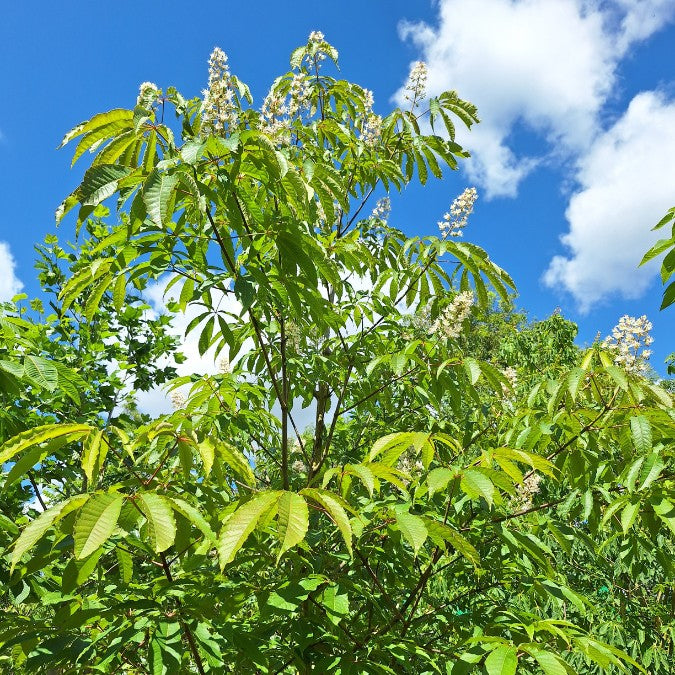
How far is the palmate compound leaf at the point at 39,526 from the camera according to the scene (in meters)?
1.01

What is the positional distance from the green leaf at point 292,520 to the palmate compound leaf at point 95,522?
30 cm

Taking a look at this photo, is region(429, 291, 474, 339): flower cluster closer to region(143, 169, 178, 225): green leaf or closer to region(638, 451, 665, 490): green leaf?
region(638, 451, 665, 490): green leaf

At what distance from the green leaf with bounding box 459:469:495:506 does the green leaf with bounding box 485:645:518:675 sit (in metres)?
0.37

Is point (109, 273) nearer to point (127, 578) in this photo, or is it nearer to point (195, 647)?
point (127, 578)

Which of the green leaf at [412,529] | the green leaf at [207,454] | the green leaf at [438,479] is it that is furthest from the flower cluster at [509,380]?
the green leaf at [207,454]

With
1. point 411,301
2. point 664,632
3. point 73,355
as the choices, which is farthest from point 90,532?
point 664,632

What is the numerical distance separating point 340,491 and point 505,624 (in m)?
0.71

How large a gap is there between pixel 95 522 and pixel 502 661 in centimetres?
96

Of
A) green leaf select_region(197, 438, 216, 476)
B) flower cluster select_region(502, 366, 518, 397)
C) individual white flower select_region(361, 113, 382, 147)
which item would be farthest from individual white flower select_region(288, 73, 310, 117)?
green leaf select_region(197, 438, 216, 476)

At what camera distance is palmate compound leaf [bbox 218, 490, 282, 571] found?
106 centimetres

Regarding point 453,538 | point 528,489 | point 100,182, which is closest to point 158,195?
point 100,182

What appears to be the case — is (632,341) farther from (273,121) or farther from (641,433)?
(273,121)

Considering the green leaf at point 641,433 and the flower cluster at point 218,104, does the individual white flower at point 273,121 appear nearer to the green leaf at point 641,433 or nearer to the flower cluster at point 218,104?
the flower cluster at point 218,104

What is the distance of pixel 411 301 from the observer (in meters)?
2.73
